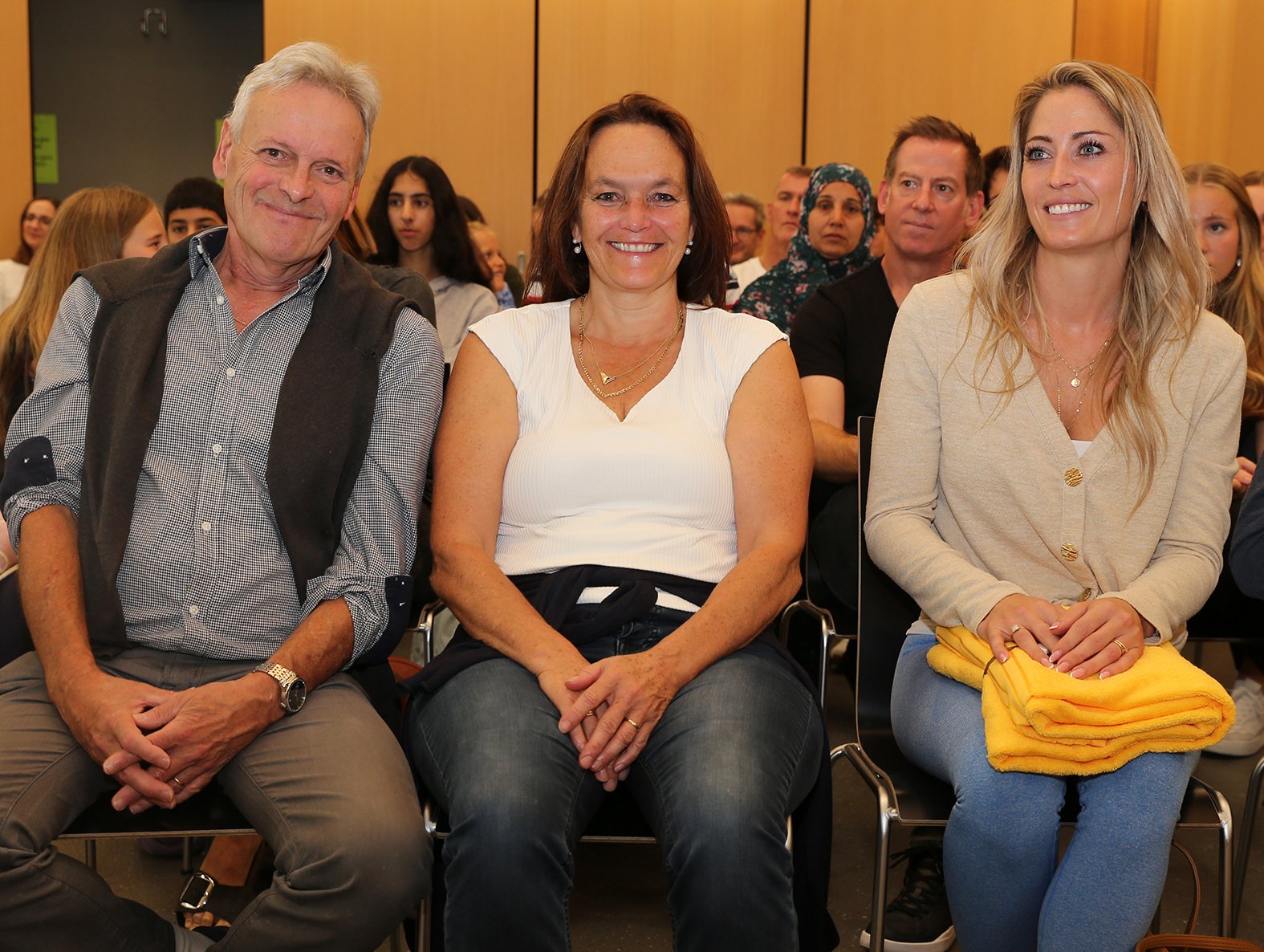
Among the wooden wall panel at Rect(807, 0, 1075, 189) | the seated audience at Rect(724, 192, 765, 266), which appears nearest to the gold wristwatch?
the seated audience at Rect(724, 192, 765, 266)

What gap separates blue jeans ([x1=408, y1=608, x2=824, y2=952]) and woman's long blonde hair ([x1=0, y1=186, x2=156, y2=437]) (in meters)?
1.48

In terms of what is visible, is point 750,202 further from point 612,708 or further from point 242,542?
point 612,708

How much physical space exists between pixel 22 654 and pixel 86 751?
375 millimetres

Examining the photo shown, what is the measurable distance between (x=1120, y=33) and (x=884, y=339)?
481 cm

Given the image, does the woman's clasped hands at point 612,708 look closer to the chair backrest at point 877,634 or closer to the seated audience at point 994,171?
the chair backrest at point 877,634

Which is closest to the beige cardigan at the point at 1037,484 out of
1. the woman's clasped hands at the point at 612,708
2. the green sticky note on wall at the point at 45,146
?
the woman's clasped hands at the point at 612,708

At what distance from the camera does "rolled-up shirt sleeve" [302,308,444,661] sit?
1.97 metres

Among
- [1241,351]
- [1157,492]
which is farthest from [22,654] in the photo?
[1241,351]

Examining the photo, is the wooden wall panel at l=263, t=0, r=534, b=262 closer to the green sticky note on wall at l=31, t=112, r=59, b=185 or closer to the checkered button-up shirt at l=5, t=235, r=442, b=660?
the green sticky note on wall at l=31, t=112, r=59, b=185

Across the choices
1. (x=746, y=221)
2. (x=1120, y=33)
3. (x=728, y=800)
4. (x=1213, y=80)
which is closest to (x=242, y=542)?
(x=728, y=800)

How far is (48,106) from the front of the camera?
287 inches

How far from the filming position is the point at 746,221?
20.3ft

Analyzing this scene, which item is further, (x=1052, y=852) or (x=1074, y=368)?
(x=1074, y=368)

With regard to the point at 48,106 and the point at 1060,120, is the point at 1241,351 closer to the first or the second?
the point at 1060,120
